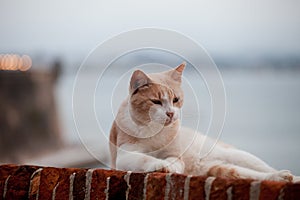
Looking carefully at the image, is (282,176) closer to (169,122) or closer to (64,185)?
(169,122)

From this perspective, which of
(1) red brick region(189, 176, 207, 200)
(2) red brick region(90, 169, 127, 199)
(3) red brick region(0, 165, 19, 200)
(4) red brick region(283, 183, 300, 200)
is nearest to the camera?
(4) red brick region(283, 183, 300, 200)

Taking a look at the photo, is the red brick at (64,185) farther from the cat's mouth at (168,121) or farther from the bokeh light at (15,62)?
the bokeh light at (15,62)

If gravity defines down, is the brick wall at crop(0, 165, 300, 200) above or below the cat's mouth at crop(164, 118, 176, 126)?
below

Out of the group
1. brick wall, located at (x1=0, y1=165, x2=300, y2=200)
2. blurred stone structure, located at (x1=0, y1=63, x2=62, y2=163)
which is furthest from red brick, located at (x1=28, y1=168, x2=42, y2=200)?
blurred stone structure, located at (x1=0, y1=63, x2=62, y2=163)

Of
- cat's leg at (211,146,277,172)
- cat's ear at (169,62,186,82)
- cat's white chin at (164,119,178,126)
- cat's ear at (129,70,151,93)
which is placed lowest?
cat's leg at (211,146,277,172)

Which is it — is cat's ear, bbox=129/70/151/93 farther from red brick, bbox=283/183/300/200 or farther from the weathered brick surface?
red brick, bbox=283/183/300/200

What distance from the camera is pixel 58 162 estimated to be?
1.76 m

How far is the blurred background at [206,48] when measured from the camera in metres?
1.35

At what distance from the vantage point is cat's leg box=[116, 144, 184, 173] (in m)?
1.22

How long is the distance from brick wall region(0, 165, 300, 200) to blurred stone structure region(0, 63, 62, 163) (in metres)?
0.46

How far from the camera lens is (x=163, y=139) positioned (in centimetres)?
128

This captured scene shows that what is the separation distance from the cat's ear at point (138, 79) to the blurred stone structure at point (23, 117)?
2.01 feet

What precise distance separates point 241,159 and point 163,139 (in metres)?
0.20

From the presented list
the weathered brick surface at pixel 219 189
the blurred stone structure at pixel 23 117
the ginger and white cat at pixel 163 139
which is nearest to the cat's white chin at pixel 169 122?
the ginger and white cat at pixel 163 139
